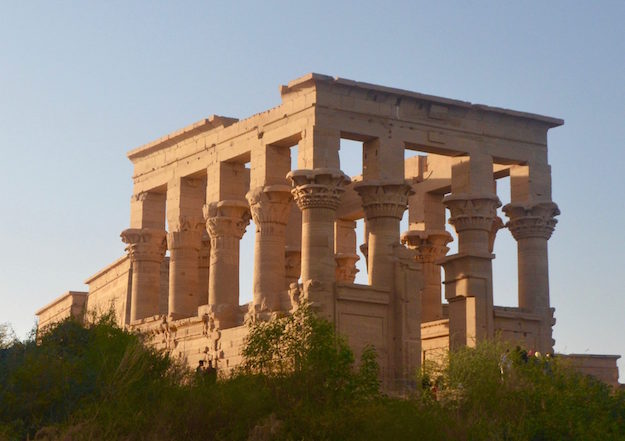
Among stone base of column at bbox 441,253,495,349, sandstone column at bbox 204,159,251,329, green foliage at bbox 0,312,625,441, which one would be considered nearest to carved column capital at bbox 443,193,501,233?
stone base of column at bbox 441,253,495,349

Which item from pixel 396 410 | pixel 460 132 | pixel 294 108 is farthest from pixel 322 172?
pixel 396 410

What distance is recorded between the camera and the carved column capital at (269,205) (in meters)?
39.7

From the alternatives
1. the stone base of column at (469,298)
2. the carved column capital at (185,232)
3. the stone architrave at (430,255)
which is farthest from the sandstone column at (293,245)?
the stone base of column at (469,298)

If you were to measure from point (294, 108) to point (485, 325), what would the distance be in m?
7.45

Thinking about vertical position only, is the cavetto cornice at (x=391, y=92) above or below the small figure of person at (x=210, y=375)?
above

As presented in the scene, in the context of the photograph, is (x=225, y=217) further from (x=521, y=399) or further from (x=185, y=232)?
(x=521, y=399)

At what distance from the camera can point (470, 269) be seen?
40.5 metres

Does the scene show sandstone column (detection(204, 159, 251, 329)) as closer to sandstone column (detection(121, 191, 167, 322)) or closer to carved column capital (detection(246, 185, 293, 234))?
carved column capital (detection(246, 185, 293, 234))

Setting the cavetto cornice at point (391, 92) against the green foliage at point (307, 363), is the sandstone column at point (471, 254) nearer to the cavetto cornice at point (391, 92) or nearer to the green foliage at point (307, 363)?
the cavetto cornice at point (391, 92)

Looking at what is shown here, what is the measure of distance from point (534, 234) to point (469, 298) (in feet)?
9.69

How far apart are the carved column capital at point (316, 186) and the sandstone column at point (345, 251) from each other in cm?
910

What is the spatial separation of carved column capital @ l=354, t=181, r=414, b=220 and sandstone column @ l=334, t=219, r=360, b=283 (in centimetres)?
781

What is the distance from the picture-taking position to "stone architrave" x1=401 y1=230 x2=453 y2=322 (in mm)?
45000

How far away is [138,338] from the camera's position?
34688 mm
